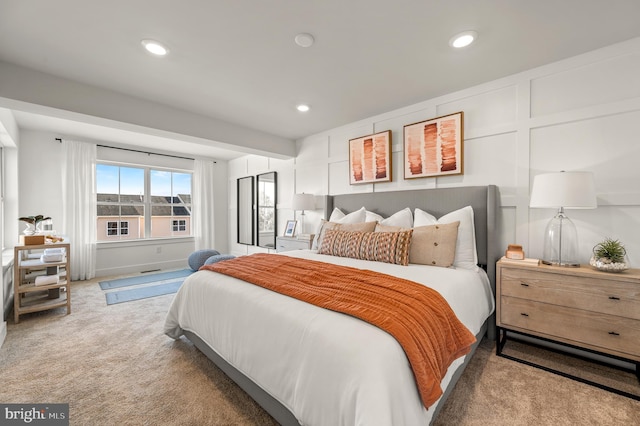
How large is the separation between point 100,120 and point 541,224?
14.7 feet

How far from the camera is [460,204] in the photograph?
2.78 m

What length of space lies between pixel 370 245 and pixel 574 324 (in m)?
1.58

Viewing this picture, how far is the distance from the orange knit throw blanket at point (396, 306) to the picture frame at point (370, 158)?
71.1 inches

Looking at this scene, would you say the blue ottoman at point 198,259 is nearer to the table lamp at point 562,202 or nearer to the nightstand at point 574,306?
the nightstand at point 574,306

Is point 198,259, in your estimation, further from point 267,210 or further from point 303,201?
point 303,201

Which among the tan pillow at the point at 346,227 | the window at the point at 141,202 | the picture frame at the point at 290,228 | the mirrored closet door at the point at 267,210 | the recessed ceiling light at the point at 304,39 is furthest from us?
the mirrored closet door at the point at 267,210

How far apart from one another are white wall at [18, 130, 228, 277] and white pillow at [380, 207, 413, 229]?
464cm

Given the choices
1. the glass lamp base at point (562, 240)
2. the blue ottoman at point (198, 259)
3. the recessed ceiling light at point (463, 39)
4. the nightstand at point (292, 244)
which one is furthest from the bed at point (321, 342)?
the blue ottoman at point (198, 259)

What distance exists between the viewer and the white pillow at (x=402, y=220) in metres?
2.95

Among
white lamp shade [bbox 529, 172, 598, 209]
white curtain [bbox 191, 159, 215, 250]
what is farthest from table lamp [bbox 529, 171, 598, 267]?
white curtain [bbox 191, 159, 215, 250]

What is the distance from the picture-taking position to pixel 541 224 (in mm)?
2404

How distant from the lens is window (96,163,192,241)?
16.7 ft

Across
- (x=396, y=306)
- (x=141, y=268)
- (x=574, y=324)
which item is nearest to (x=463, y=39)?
(x=396, y=306)

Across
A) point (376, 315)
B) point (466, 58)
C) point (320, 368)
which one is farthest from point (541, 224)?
point (320, 368)
